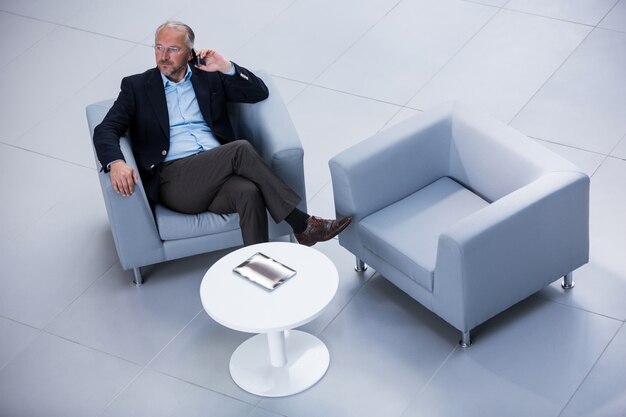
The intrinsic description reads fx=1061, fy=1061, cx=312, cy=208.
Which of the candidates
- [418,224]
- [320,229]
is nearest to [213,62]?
[320,229]

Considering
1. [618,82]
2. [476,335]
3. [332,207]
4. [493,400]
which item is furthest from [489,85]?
[493,400]

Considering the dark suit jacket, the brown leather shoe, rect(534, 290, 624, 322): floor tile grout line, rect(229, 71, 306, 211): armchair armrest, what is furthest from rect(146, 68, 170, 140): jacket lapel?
rect(534, 290, 624, 322): floor tile grout line

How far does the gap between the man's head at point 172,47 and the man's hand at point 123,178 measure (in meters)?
0.54

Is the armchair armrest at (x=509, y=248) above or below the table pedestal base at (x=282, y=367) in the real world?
above

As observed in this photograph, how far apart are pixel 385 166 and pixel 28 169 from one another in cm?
224

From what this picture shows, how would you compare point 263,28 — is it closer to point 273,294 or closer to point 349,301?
point 349,301

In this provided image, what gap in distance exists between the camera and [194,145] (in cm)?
506

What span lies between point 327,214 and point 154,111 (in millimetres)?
1059

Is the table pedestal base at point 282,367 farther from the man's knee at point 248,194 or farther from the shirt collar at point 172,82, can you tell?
the shirt collar at point 172,82

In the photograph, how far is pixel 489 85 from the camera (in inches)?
243

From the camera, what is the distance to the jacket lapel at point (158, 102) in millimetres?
5004

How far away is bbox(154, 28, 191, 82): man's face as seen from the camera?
4.93 m

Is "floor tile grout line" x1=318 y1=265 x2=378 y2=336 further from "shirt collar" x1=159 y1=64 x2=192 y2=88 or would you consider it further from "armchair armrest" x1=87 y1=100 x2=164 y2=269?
"shirt collar" x1=159 y1=64 x2=192 y2=88

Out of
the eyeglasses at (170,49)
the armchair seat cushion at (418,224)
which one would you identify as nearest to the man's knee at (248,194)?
the armchair seat cushion at (418,224)
